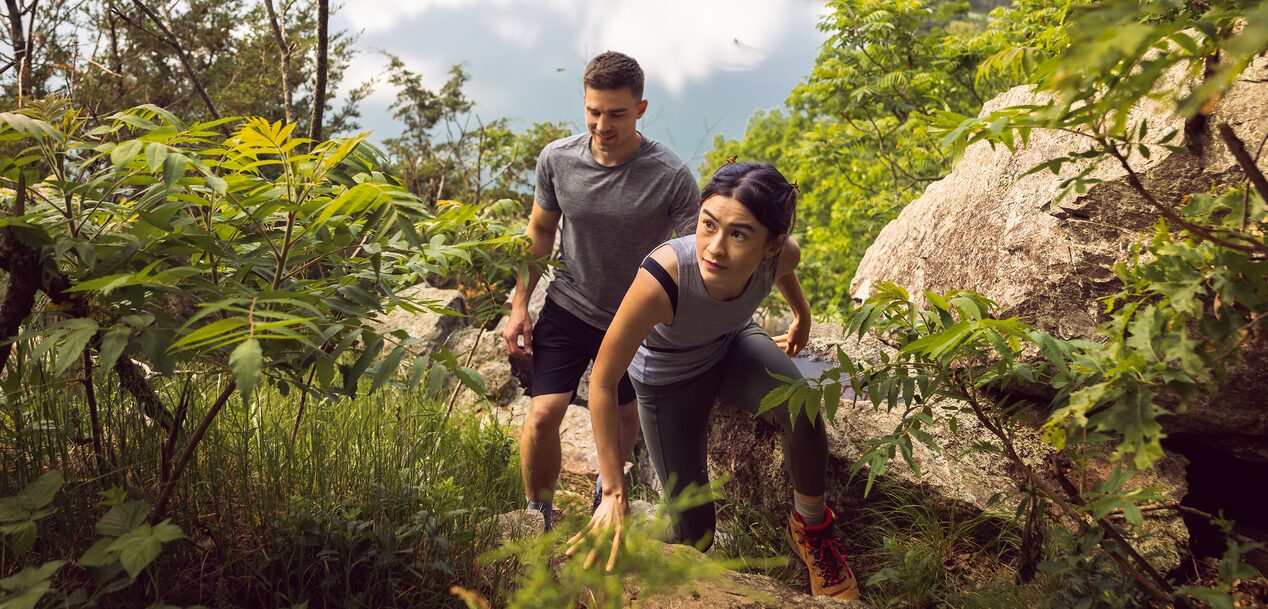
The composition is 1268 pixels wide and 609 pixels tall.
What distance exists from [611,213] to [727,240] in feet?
3.58

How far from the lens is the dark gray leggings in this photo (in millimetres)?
3092

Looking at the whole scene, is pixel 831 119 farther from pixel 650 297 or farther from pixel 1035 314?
pixel 650 297

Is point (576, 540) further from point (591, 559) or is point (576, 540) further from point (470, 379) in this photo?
point (470, 379)

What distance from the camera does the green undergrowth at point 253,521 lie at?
2.01 m

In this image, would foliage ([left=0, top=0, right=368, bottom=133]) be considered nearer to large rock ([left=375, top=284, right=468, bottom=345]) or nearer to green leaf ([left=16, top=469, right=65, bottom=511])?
large rock ([left=375, top=284, right=468, bottom=345])

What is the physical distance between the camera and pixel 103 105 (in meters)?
9.13

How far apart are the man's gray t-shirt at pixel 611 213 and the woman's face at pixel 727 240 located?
83cm

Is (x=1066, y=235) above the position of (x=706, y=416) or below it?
above

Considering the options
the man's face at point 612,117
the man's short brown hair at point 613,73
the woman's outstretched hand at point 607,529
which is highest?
the man's short brown hair at point 613,73

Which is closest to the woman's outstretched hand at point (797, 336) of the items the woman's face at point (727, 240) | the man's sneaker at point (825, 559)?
the man's sneaker at point (825, 559)

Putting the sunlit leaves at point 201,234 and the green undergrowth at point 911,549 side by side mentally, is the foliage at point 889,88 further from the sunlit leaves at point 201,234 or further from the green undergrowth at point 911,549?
the sunlit leaves at point 201,234

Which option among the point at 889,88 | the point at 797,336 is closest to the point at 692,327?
the point at 797,336

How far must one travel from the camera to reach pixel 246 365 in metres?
1.30

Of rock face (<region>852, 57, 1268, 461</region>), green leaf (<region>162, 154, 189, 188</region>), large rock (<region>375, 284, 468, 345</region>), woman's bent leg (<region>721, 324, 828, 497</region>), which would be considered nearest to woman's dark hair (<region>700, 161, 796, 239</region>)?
woman's bent leg (<region>721, 324, 828, 497</region>)
